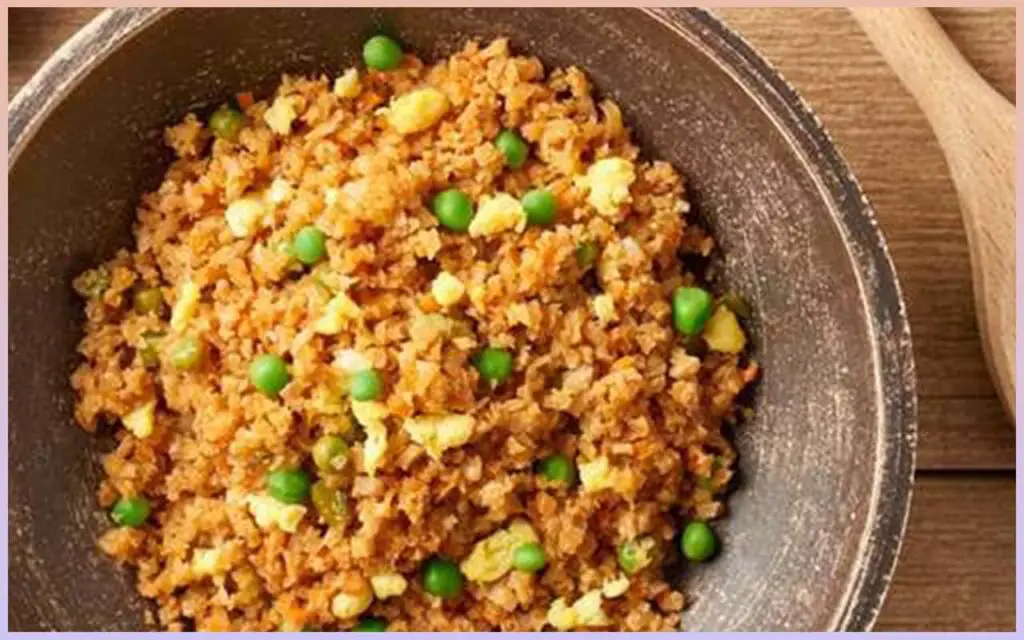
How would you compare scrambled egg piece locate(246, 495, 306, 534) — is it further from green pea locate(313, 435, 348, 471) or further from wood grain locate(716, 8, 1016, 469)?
wood grain locate(716, 8, 1016, 469)

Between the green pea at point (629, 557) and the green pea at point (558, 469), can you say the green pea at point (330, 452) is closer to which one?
the green pea at point (558, 469)

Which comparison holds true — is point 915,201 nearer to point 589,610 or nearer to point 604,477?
point 604,477

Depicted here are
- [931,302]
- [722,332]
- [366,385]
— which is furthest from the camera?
[931,302]

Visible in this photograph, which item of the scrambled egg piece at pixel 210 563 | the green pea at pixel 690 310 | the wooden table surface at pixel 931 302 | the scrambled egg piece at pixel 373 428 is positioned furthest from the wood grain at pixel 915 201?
the scrambled egg piece at pixel 210 563

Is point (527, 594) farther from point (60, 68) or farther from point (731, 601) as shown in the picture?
point (60, 68)

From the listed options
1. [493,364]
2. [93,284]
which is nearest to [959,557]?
[493,364]

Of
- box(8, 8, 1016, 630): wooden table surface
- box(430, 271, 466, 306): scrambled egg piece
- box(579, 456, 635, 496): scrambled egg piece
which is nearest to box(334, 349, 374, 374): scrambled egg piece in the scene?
A: box(430, 271, 466, 306): scrambled egg piece
